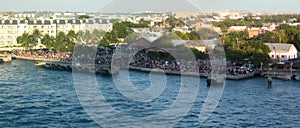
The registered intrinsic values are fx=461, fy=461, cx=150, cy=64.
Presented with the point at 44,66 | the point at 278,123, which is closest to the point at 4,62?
the point at 44,66

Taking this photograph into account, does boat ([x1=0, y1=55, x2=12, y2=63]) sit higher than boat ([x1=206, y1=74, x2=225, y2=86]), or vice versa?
boat ([x1=0, y1=55, x2=12, y2=63])

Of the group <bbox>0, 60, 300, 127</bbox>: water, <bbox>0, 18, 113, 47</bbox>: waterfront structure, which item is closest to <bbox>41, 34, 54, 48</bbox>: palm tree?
<bbox>0, 18, 113, 47</bbox>: waterfront structure

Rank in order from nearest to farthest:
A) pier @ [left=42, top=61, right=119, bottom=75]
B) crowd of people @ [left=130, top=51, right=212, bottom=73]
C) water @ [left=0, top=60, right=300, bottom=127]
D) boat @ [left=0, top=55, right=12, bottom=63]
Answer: water @ [left=0, top=60, right=300, bottom=127] < crowd of people @ [left=130, top=51, right=212, bottom=73] < pier @ [left=42, top=61, right=119, bottom=75] < boat @ [left=0, top=55, right=12, bottom=63]

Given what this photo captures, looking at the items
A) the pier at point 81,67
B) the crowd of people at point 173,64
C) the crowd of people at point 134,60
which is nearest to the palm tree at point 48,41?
the crowd of people at point 134,60

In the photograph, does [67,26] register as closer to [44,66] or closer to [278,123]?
[44,66]

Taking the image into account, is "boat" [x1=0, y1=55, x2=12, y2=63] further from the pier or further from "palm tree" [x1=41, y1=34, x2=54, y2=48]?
"palm tree" [x1=41, y1=34, x2=54, y2=48]
